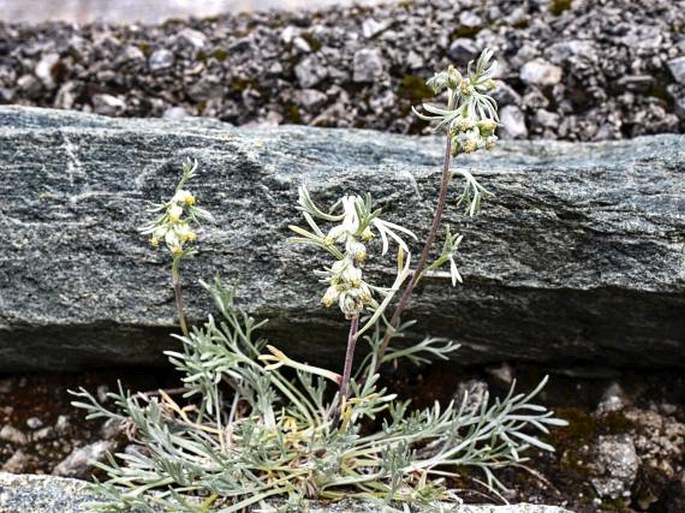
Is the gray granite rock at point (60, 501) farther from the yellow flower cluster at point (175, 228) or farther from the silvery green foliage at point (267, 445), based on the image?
the yellow flower cluster at point (175, 228)

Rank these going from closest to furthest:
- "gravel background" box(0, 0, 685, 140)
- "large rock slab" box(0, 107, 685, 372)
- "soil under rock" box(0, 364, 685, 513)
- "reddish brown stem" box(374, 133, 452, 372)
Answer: "reddish brown stem" box(374, 133, 452, 372) < "large rock slab" box(0, 107, 685, 372) < "soil under rock" box(0, 364, 685, 513) < "gravel background" box(0, 0, 685, 140)

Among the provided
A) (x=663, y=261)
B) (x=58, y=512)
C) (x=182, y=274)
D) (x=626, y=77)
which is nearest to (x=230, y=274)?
A: (x=182, y=274)

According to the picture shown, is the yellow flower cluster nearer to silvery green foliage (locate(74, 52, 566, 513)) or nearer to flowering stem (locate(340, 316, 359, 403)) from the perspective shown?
silvery green foliage (locate(74, 52, 566, 513))

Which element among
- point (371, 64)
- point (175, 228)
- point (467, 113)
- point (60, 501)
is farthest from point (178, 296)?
point (371, 64)

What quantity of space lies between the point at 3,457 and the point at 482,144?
1775 mm

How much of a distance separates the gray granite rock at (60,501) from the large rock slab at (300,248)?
0.48m

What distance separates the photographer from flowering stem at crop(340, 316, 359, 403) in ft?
7.52

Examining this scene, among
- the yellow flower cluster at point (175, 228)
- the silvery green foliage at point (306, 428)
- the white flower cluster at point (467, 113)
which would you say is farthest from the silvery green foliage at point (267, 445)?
the white flower cluster at point (467, 113)

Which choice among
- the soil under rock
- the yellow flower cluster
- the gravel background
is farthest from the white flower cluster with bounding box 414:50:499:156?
the gravel background

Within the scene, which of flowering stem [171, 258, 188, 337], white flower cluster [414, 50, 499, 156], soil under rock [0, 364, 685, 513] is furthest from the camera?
soil under rock [0, 364, 685, 513]

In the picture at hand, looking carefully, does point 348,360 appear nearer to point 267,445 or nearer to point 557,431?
point 267,445

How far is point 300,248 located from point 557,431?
95 centimetres

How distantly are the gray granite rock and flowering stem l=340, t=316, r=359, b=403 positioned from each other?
27 cm

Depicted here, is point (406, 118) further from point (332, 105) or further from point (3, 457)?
point (3, 457)
